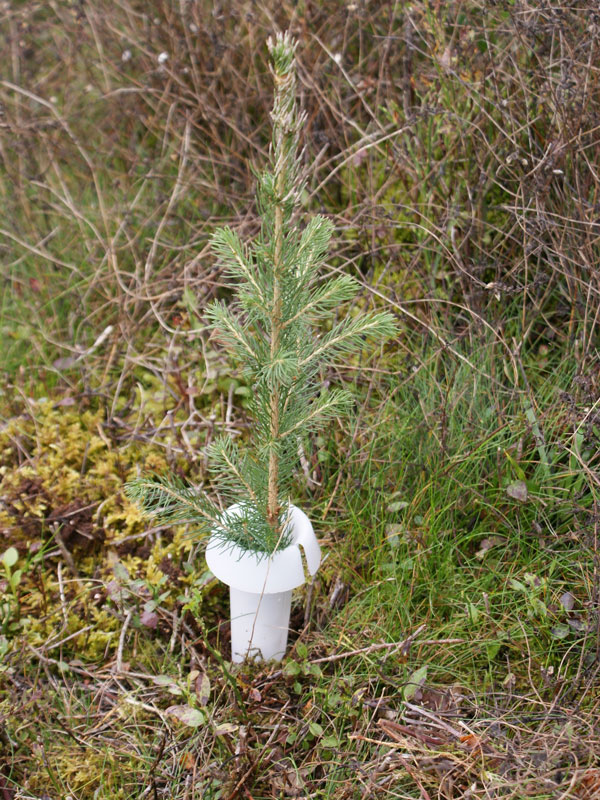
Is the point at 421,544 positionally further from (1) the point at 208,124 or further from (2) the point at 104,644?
(1) the point at 208,124

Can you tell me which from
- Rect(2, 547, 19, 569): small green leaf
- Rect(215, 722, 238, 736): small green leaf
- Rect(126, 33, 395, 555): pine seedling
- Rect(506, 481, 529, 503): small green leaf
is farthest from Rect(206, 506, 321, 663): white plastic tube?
Rect(2, 547, 19, 569): small green leaf

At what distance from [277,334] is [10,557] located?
1.21 meters

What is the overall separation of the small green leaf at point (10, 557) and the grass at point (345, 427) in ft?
0.25

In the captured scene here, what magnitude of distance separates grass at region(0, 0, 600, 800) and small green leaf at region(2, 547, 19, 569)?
0.25 feet

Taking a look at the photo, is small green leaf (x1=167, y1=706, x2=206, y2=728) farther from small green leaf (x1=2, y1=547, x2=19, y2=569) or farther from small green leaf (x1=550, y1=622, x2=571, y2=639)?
small green leaf (x1=550, y1=622, x2=571, y2=639)

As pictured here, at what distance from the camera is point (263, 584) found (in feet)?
5.77

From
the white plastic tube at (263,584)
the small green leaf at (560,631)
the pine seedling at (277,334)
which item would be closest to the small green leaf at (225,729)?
the white plastic tube at (263,584)

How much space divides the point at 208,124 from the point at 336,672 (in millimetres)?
2539

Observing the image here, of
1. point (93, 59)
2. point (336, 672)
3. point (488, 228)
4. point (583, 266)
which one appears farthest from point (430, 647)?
point (93, 59)

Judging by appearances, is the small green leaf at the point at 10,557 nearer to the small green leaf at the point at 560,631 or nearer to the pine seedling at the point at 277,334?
the pine seedling at the point at 277,334

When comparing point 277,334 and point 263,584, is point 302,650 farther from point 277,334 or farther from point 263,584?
point 277,334

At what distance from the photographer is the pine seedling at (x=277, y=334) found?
146 cm

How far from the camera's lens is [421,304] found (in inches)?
106

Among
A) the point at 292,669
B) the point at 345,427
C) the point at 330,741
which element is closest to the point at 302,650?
the point at 292,669
